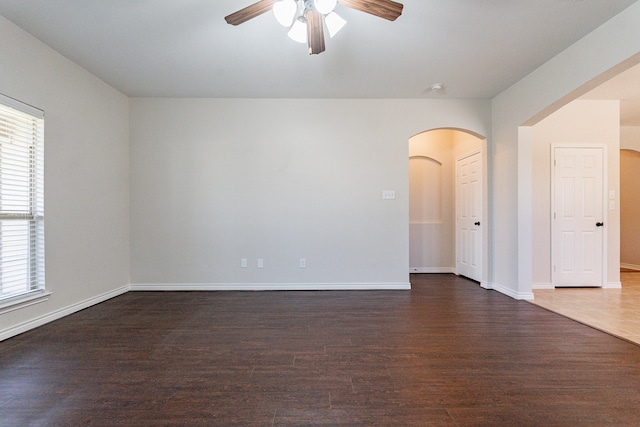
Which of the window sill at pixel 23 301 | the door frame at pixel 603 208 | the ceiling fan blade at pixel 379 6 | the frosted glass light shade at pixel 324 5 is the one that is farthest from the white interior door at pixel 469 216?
the window sill at pixel 23 301

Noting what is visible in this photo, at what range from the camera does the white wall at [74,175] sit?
8.87 feet

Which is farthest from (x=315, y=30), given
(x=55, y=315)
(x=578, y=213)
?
(x=578, y=213)

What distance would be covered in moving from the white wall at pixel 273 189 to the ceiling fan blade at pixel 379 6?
2.19 m

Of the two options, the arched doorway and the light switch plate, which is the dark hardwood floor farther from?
the arched doorway

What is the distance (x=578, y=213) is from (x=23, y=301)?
21.7 ft

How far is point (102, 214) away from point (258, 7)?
3.15 metres

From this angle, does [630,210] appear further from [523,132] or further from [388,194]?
[388,194]

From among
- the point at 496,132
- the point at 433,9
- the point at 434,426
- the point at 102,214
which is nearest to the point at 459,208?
the point at 496,132

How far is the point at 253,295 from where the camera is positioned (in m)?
3.95

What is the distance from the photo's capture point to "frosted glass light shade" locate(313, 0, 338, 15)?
1.93 metres

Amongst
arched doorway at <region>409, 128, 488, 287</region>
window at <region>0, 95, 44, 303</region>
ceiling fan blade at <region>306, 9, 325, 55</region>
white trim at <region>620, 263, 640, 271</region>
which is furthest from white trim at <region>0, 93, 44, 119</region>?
white trim at <region>620, 263, 640, 271</region>

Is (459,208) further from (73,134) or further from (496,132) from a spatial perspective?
(73,134)

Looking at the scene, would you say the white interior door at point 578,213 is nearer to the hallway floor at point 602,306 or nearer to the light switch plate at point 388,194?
the hallway floor at point 602,306

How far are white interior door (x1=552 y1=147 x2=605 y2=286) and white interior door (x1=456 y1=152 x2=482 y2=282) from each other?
0.96 meters
